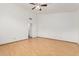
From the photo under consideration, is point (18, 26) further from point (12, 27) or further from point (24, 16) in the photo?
point (24, 16)

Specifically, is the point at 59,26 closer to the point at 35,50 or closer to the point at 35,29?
the point at 35,29

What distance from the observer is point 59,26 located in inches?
233

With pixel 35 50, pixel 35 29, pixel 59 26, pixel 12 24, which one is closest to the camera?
pixel 35 50

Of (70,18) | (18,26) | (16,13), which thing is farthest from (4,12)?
(70,18)

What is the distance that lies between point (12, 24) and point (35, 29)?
3.82ft

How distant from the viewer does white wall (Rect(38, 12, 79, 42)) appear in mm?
5219

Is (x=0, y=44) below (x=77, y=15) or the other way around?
below

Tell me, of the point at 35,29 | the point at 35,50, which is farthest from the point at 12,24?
the point at 35,50

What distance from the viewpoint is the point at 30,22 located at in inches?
166

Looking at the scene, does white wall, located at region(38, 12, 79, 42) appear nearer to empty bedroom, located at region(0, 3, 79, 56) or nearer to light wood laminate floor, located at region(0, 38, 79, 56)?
empty bedroom, located at region(0, 3, 79, 56)

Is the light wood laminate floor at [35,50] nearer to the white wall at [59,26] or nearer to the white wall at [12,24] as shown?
the white wall at [12,24]

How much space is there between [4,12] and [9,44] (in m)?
1.50

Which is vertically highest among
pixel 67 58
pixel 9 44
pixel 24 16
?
pixel 24 16

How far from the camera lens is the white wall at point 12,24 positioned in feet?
14.5
